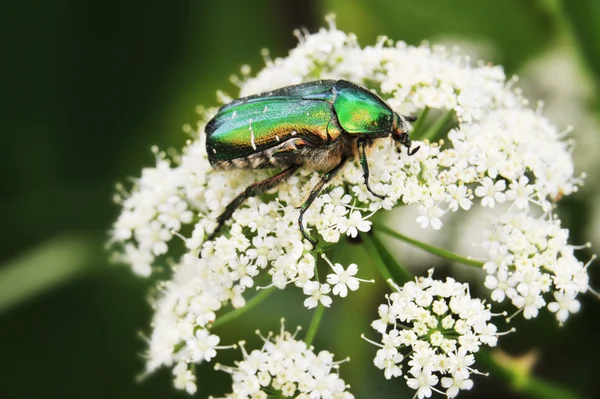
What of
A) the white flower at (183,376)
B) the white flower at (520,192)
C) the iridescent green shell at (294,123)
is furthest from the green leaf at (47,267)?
the white flower at (520,192)

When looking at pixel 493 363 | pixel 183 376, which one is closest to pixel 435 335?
pixel 493 363

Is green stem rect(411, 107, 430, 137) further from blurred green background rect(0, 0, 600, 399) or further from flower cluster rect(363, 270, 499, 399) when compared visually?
blurred green background rect(0, 0, 600, 399)

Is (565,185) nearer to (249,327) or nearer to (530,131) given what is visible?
(530,131)

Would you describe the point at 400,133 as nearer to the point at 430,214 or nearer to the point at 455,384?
the point at 430,214

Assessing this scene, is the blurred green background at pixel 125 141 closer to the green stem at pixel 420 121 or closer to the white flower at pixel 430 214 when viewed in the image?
the green stem at pixel 420 121

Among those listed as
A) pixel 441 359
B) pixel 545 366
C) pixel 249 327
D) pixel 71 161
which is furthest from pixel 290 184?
pixel 71 161
